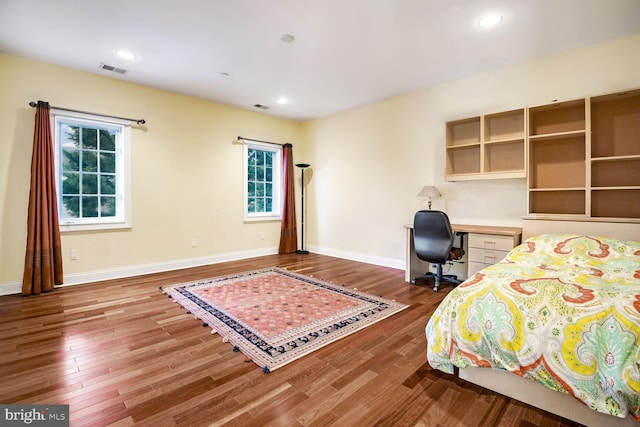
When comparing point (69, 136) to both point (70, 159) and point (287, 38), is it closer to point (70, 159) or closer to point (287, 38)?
point (70, 159)

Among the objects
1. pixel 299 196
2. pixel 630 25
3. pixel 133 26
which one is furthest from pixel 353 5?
pixel 299 196

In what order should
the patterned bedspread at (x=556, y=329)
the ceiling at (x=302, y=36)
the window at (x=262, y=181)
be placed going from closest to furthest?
1. the patterned bedspread at (x=556, y=329)
2. the ceiling at (x=302, y=36)
3. the window at (x=262, y=181)

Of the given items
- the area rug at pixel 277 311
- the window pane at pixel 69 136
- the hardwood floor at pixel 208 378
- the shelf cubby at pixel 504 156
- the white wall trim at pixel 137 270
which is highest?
the window pane at pixel 69 136

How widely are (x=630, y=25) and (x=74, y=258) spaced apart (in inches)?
252

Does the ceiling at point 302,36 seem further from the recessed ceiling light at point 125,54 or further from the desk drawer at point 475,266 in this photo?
the desk drawer at point 475,266

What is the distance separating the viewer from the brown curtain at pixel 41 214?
3377 mm

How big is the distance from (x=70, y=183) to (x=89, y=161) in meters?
0.36

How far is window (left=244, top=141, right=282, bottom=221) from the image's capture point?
5.55m

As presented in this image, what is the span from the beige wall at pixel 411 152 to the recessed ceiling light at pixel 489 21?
1.09m

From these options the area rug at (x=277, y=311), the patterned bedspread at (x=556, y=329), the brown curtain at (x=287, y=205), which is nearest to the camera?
the patterned bedspread at (x=556, y=329)

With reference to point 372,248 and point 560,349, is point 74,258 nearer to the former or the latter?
point 372,248

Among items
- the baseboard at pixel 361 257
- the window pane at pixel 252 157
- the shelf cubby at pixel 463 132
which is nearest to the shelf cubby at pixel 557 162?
the shelf cubby at pixel 463 132

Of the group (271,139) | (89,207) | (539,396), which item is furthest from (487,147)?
(89,207)

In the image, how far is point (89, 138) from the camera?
13.1 feet
